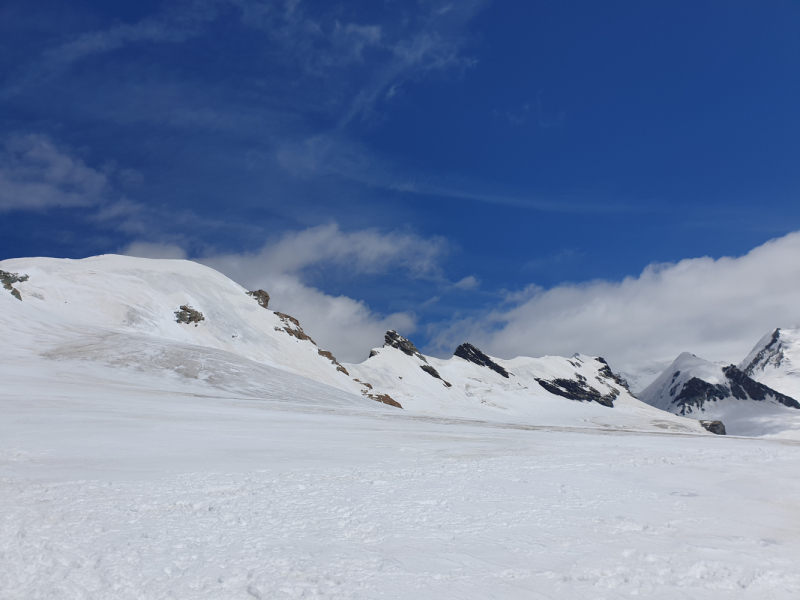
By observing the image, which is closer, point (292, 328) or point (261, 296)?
point (292, 328)

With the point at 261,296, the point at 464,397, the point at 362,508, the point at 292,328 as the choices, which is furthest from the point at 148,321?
the point at 464,397

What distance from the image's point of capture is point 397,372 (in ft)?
342

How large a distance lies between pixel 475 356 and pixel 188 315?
147373 mm

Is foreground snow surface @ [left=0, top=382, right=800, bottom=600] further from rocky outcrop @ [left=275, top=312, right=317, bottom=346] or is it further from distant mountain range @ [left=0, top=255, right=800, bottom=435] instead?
rocky outcrop @ [left=275, top=312, right=317, bottom=346]

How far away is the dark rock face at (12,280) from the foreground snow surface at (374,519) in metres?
27.1

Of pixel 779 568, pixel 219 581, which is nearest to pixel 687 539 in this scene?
pixel 779 568

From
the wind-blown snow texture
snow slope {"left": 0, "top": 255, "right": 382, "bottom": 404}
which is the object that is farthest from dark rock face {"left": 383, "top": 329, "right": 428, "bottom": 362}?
the wind-blown snow texture

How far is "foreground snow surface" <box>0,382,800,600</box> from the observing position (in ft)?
15.3

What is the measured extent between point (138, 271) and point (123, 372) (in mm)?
31169

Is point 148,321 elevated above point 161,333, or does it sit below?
above

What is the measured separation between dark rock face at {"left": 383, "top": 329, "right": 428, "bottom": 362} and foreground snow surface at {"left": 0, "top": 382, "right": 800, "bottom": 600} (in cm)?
11572

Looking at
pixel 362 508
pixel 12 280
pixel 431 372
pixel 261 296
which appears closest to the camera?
pixel 362 508

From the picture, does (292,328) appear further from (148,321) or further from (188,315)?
(148,321)

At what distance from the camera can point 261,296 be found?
6800 cm
